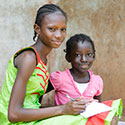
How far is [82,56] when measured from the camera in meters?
2.73

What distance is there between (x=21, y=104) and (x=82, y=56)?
3.08 ft

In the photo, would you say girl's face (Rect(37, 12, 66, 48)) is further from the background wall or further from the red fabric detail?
the background wall

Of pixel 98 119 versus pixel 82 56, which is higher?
pixel 82 56

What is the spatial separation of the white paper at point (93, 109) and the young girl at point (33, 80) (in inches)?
1.8

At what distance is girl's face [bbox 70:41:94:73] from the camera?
273cm

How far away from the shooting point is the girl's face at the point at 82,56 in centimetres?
273

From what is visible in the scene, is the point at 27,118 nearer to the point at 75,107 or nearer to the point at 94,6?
the point at 75,107

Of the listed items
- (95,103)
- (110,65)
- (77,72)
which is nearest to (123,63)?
(110,65)

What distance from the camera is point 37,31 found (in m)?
2.24

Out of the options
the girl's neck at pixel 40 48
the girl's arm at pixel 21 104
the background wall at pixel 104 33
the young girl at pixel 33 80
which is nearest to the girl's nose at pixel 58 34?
the young girl at pixel 33 80

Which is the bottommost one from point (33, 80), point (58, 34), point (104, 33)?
point (33, 80)

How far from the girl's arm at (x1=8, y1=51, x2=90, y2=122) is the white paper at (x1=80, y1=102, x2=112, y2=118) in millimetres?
45

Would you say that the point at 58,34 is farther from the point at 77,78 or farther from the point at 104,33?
the point at 104,33

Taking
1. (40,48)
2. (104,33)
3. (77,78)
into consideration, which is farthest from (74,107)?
(104,33)
